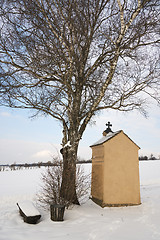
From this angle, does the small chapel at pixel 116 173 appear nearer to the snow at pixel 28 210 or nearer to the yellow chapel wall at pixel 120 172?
the yellow chapel wall at pixel 120 172

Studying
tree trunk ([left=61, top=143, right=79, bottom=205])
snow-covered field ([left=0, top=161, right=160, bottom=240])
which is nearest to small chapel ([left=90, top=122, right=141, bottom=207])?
snow-covered field ([left=0, top=161, right=160, bottom=240])

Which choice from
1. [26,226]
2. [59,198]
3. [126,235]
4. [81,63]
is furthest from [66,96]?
[126,235]

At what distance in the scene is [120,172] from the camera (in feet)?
28.5

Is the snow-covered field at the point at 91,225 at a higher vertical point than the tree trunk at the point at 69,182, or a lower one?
lower

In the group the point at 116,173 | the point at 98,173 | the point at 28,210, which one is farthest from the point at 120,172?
the point at 28,210

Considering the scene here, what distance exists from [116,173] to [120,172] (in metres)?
0.23

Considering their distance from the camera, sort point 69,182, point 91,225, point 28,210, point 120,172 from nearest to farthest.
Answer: point 91,225 → point 28,210 → point 69,182 → point 120,172

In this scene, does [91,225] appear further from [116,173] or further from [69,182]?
[116,173]

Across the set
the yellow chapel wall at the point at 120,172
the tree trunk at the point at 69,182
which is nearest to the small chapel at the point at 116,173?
the yellow chapel wall at the point at 120,172

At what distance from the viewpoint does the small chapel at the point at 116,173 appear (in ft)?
27.3

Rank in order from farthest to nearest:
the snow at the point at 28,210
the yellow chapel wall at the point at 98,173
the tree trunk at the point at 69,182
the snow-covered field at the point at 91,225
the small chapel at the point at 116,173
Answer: the yellow chapel wall at the point at 98,173 → the small chapel at the point at 116,173 → the tree trunk at the point at 69,182 → the snow at the point at 28,210 → the snow-covered field at the point at 91,225

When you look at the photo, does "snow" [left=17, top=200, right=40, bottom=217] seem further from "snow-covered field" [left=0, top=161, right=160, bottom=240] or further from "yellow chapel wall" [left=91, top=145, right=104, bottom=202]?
Answer: "yellow chapel wall" [left=91, top=145, right=104, bottom=202]

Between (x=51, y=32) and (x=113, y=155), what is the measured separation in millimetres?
6169

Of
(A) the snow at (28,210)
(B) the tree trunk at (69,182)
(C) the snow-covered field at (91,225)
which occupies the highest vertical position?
(B) the tree trunk at (69,182)
